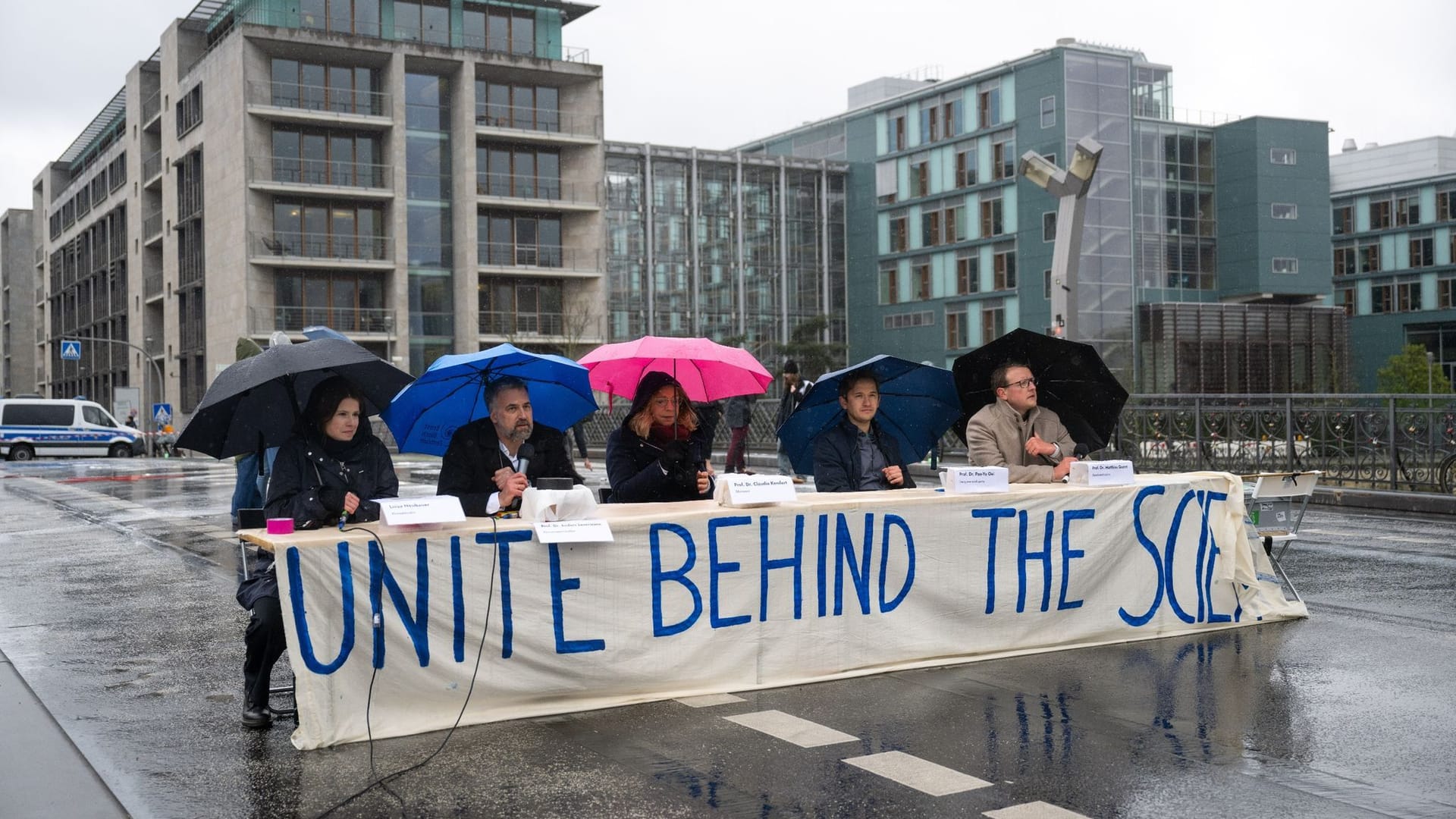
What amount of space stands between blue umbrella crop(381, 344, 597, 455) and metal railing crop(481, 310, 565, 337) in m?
53.8

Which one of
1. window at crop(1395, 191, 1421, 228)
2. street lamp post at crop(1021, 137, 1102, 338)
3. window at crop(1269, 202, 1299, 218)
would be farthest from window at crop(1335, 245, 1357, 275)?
street lamp post at crop(1021, 137, 1102, 338)

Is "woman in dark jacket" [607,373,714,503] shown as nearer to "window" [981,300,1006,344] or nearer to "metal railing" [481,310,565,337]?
"metal railing" [481,310,565,337]

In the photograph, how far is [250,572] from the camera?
6586 mm

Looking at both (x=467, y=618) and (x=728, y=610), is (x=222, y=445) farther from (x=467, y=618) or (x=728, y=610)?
(x=728, y=610)

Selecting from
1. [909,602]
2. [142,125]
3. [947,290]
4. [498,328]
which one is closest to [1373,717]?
[909,602]

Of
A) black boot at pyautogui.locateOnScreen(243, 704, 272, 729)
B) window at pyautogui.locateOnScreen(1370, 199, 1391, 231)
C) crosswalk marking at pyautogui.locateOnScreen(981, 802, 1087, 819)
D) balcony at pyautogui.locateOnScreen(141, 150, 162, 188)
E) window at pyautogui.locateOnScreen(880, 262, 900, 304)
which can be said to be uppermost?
balcony at pyautogui.locateOnScreen(141, 150, 162, 188)

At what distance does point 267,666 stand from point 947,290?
67.1 meters

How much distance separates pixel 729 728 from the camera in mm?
6008

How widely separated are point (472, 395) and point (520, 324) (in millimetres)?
55057

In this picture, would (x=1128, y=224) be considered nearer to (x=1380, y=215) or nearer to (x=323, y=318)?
(x=1380, y=215)

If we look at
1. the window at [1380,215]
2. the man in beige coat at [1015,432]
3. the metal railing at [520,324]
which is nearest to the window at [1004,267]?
the metal railing at [520,324]

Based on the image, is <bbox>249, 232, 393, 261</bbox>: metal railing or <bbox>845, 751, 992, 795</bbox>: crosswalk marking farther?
<bbox>249, 232, 393, 261</bbox>: metal railing

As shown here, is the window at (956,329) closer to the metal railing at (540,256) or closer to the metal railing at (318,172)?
the metal railing at (540,256)

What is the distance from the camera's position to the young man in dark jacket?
8.49m
